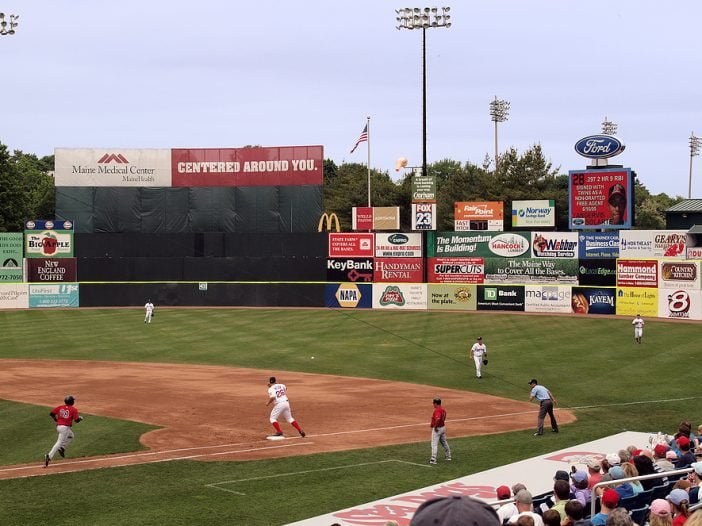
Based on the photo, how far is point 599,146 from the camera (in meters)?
60.5

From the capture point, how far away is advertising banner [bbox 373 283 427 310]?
63.5 metres

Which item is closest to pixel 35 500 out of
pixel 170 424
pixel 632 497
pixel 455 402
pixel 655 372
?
pixel 170 424

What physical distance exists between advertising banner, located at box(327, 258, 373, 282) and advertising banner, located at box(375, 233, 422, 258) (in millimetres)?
1209

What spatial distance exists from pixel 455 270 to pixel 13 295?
33.5 metres

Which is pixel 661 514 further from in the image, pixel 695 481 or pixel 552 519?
pixel 695 481

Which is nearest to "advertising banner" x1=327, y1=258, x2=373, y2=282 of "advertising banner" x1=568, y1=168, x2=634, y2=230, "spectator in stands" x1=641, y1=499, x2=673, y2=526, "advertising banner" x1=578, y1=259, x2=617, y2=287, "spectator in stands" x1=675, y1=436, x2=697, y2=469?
"advertising banner" x1=568, y1=168, x2=634, y2=230

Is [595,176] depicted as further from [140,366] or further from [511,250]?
[140,366]

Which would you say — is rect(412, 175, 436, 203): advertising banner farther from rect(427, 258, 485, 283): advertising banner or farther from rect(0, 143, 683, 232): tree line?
rect(0, 143, 683, 232): tree line

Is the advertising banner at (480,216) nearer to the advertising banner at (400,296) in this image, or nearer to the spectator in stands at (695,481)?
the advertising banner at (400,296)

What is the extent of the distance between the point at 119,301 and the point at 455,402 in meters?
42.2

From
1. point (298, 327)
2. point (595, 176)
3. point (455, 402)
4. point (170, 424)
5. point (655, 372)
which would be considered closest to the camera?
point (170, 424)

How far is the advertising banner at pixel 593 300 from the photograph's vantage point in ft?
191

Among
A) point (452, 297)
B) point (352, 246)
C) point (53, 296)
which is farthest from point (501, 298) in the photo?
point (53, 296)

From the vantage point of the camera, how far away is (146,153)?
71.2 m
